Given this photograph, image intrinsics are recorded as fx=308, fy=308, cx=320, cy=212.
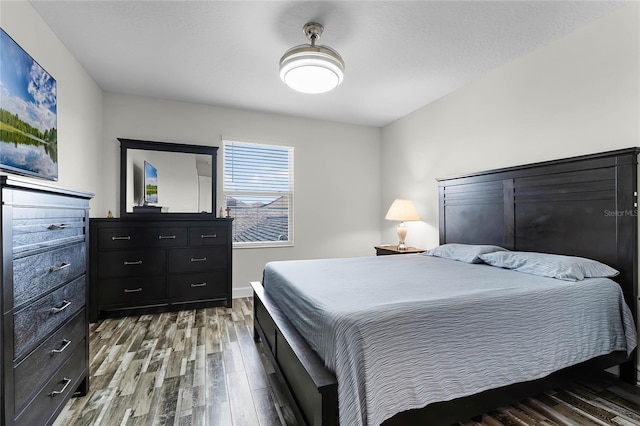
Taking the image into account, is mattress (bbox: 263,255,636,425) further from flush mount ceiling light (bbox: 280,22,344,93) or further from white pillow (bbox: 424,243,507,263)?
flush mount ceiling light (bbox: 280,22,344,93)

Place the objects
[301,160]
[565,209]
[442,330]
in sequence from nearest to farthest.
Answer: [442,330] < [565,209] < [301,160]

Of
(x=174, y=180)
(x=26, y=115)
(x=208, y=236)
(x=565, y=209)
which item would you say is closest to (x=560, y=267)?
(x=565, y=209)

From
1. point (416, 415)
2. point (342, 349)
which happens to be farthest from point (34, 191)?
point (416, 415)

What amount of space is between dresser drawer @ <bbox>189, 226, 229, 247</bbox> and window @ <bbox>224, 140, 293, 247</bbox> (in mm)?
549

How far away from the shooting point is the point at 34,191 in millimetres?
1355

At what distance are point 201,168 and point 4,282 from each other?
114 inches

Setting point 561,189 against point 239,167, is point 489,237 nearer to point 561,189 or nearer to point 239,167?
point 561,189

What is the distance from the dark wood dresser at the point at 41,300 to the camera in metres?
1.19

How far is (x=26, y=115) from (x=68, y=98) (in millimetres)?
798

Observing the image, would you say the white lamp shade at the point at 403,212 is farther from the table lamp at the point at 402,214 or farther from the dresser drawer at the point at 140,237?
the dresser drawer at the point at 140,237

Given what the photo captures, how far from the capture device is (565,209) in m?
2.36

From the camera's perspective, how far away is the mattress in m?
1.25

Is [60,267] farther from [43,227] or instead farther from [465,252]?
[465,252]

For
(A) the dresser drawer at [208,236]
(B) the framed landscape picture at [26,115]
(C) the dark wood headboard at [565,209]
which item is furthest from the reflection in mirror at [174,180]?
(C) the dark wood headboard at [565,209]
